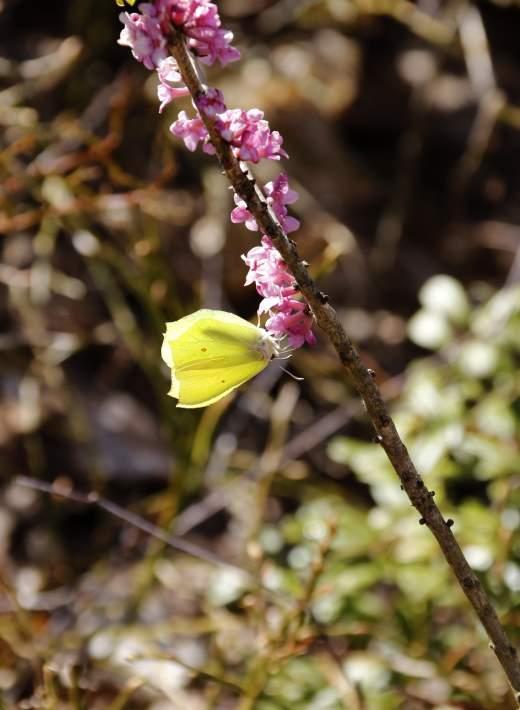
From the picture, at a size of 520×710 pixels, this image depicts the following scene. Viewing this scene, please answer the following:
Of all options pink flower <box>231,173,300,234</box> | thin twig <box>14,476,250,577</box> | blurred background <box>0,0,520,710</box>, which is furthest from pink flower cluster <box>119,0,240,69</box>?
blurred background <box>0,0,520,710</box>

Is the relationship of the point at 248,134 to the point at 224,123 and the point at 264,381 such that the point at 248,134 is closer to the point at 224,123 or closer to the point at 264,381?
the point at 224,123

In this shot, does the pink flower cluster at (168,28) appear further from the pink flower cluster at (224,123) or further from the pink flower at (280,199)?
the pink flower at (280,199)

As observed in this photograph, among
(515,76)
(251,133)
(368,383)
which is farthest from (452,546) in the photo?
(515,76)

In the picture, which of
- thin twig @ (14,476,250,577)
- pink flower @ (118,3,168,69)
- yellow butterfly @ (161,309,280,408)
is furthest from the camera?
thin twig @ (14,476,250,577)

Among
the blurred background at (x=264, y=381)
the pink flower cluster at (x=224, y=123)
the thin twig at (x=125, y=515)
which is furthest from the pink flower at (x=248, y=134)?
the blurred background at (x=264, y=381)

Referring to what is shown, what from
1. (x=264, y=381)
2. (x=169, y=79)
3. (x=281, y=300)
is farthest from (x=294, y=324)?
(x=264, y=381)

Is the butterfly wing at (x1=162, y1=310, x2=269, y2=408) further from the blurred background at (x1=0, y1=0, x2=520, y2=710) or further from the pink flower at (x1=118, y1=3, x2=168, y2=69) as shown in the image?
the blurred background at (x1=0, y1=0, x2=520, y2=710)

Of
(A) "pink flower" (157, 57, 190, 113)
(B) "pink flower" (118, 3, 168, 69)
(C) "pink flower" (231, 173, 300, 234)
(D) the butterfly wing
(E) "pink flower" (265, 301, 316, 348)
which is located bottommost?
(D) the butterfly wing
